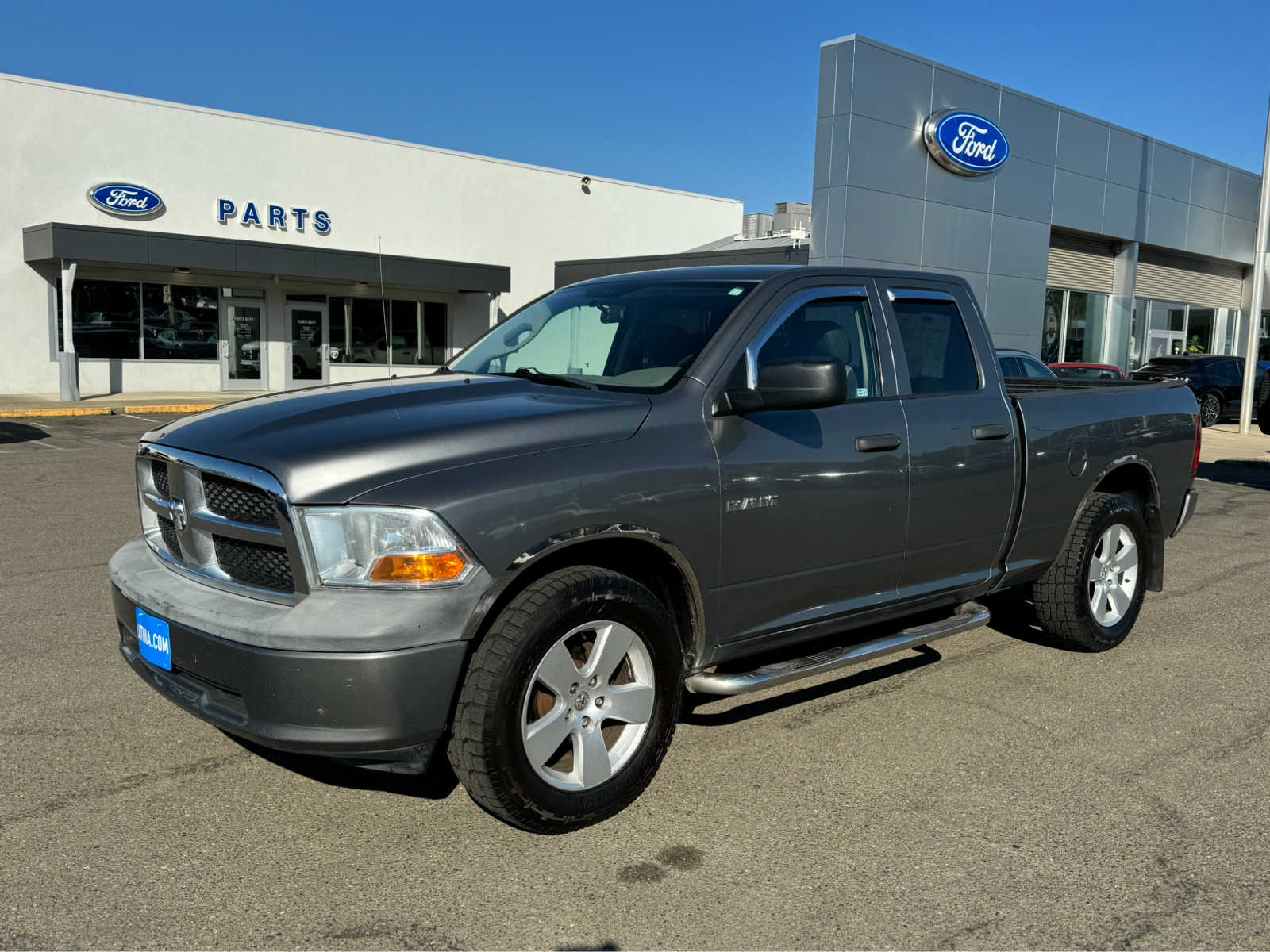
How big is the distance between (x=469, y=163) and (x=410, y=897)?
29796 mm

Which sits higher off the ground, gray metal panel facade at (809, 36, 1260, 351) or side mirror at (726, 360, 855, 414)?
gray metal panel facade at (809, 36, 1260, 351)

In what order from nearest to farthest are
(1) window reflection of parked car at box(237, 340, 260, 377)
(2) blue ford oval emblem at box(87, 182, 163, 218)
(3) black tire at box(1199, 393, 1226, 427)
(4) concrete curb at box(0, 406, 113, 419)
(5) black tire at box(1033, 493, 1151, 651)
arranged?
(5) black tire at box(1033, 493, 1151, 651), (4) concrete curb at box(0, 406, 113, 419), (3) black tire at box(1199, 393, 1226, 427), (2) blue ford oval emblem at box(87, 182, 163, 218), (1) window reflection of parked car at box(237, 340, 260, 377)

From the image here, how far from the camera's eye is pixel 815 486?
13.3ft

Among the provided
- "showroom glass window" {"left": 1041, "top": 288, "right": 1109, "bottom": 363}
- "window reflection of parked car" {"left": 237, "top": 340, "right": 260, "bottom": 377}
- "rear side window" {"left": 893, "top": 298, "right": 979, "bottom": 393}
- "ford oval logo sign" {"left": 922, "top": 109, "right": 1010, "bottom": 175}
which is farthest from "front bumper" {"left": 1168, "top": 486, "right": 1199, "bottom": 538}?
"window reflection of parked car" {"left": 237, "top": 340, "right": 260, "bottom": 377}

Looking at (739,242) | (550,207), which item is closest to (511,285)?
(550,207)

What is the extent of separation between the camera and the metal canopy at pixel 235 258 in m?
22.4

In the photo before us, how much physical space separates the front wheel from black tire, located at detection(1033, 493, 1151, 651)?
2060cm

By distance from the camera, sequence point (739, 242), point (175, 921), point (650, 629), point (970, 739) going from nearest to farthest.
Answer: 1. point (175, 921)
2. point (650, 629)
3. point (970, 739)
4. point (739, 242)

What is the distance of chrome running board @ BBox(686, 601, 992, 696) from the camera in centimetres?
378

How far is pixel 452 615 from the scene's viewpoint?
308 centimetres

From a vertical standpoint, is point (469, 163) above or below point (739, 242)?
above

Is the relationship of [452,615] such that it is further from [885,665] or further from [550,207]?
[550,207]

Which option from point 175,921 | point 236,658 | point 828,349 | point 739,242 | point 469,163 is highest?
point 469,163

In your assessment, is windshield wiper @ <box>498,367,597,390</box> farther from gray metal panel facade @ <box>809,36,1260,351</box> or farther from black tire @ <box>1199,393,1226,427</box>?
black tire @ <box>1199,393,1226,427</box>
